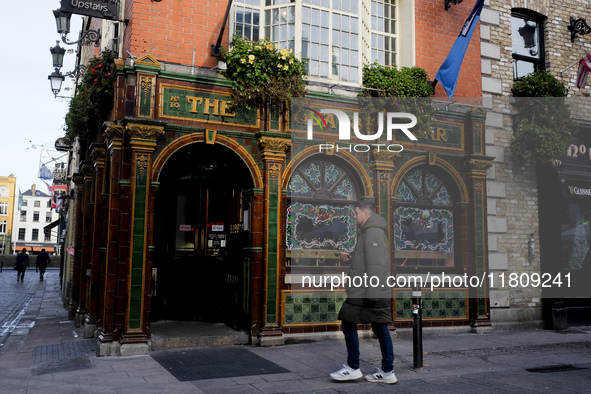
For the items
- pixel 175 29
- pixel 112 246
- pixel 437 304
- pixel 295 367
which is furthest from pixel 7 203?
pixel 295 367

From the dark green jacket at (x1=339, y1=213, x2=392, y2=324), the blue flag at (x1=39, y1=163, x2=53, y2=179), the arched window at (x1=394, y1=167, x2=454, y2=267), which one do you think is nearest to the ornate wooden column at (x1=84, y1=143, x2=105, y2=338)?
the dark green jacket at (x1=339, y1=213, x2=392, y2=324)

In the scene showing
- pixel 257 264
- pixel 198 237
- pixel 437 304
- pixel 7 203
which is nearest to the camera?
pixel 257 264

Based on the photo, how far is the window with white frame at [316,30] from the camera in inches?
399

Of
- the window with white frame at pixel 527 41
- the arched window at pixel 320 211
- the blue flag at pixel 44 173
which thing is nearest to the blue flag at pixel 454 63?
the arched window at pixel 320 211

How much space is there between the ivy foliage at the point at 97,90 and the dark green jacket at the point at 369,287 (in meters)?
5.57

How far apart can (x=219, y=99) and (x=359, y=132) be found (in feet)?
9.22

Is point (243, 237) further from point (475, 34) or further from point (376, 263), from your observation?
point (475, 34)

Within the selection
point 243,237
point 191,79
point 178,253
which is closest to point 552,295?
point 243,237

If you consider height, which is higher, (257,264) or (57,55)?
(57,55)

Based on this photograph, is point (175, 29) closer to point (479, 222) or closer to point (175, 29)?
point (175, 29)

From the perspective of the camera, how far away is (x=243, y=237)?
9734 mm

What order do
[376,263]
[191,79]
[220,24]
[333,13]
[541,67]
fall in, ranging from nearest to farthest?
1. [376,263]
2. [191,79]
3. [220,24]
4. [333,13]
5. [541,67]

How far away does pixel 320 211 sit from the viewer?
32.7ft

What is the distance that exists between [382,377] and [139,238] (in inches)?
170
